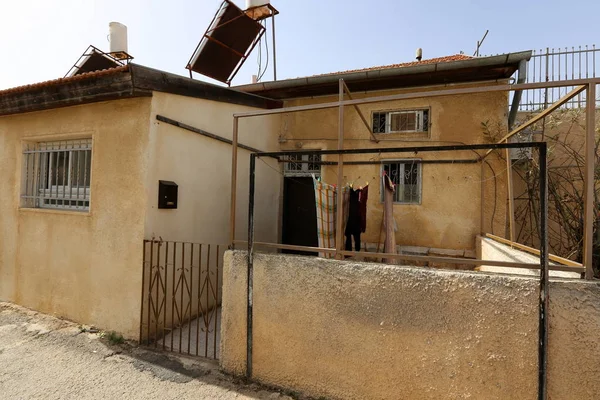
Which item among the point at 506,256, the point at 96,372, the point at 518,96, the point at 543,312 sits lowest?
the point at 96,372

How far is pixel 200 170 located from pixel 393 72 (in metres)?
3.84

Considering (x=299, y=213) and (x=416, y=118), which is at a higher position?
(x=416, y=118)

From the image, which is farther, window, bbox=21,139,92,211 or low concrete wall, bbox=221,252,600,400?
window, bbox=21,139,92,211

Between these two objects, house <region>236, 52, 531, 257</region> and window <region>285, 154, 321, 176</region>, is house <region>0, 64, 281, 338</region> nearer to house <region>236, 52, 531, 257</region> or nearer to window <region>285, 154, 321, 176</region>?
window <region>285, 154, 321, 176</region>

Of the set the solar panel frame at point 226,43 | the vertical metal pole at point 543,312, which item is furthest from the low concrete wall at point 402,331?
the solar panel frame at point 226,43

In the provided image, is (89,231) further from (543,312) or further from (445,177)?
(445,177)

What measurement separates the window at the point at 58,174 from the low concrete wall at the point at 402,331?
3.43 m

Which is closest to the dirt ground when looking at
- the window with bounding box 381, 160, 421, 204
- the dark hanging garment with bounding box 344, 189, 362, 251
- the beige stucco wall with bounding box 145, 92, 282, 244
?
the beige stucco wall with bounding box 145, 92, 282, 244

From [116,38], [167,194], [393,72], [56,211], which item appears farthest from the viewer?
[116,38]

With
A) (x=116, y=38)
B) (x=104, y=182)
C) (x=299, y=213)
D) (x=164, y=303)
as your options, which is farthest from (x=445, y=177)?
(x=116, y=38)

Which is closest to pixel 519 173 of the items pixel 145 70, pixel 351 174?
pixel 351 174

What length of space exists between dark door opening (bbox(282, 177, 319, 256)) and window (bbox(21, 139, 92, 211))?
13.0 ft

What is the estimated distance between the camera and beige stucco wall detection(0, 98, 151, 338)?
4359 millimetres

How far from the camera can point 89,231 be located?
4707 millimetres
